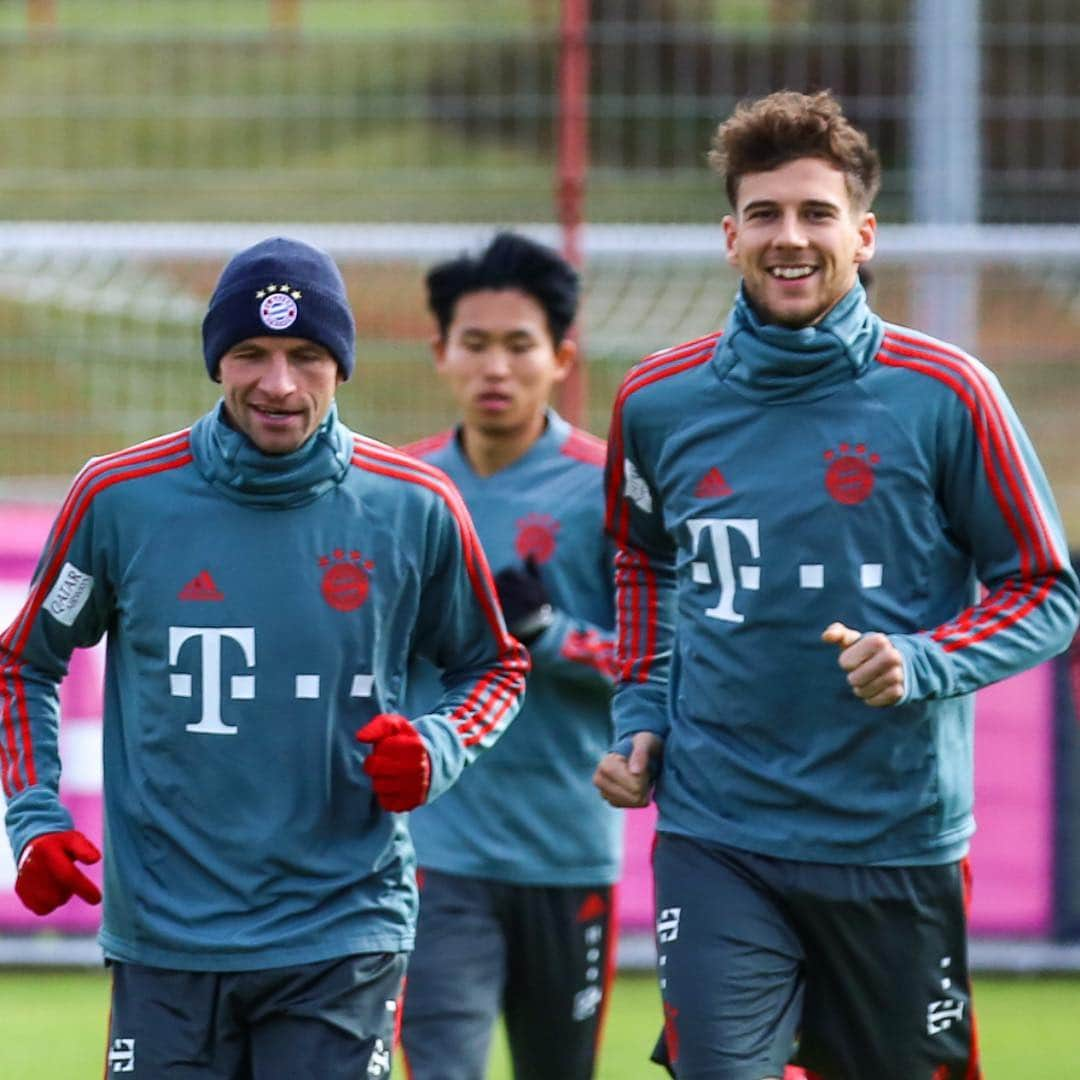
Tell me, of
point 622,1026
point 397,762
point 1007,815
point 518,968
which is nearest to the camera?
point 397,762

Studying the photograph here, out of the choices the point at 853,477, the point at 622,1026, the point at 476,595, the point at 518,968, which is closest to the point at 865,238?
the point at 853,477

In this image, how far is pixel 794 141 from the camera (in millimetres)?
4312

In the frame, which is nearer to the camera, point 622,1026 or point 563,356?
point 563,356

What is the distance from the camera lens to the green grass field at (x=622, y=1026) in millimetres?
6824

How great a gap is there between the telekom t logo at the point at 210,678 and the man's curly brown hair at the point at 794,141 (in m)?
1.25

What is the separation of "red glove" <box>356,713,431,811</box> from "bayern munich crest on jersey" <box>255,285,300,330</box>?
69 centimetres

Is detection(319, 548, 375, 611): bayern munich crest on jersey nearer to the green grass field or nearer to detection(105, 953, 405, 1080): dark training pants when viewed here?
detection(105, 953, 405, 1080): dark training pants

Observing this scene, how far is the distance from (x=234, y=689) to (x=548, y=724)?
1524 millimetres

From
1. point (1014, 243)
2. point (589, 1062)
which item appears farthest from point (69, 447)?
point (589, 1062)

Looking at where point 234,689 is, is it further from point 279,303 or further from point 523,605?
point 523,605

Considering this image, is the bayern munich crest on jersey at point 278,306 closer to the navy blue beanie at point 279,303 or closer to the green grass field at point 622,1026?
the navy blue beanie at point 279,303

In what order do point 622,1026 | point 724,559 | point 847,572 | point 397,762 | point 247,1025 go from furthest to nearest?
point 622,1026 → point 724,559 → point 847,572 → point 247,1025 → point 397,762

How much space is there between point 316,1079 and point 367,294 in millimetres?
5156

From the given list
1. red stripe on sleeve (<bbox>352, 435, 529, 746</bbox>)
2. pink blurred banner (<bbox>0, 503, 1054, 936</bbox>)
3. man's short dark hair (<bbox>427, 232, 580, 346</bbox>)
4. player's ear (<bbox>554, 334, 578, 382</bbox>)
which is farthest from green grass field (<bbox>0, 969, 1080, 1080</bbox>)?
red stripe on sleeve (<bbox>352, 435, 529, 746</bbox>)
